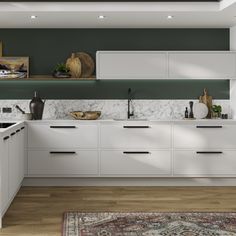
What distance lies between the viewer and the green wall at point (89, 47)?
24.5 feet

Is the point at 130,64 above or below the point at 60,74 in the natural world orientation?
above

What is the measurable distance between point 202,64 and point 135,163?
5.31ft

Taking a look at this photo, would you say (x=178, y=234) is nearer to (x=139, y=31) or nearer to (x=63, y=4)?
(x=63, y=4)

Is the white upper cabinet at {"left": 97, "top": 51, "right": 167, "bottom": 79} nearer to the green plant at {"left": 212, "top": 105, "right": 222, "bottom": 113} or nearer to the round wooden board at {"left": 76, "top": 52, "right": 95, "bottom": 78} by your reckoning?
the round wooden board at {"left": 76, "top": 52, "right": 95, "bottom": 78}

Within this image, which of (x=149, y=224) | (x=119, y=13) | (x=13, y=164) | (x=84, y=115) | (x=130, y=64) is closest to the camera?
(x=149, y=224)

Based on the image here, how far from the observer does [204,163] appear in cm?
695

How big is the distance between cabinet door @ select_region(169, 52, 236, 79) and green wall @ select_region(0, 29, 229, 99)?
33 cm

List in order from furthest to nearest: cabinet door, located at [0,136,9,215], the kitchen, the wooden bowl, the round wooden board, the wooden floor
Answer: the round wooden board
the wooden bowl
the kitchen
the wooden floor
cabinet door, located at [0,136,9,215]

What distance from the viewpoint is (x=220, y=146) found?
22.8ft

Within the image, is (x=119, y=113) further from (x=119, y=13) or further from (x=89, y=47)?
(x=119, y=13)

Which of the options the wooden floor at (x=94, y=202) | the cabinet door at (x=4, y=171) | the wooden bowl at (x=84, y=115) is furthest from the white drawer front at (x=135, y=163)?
the cabinet door at (x=4, y=171)

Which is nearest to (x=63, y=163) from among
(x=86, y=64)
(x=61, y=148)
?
(x=61, y=148)

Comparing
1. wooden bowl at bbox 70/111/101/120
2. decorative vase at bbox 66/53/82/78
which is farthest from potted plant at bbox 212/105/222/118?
decorative vase at bbox 66/53/82/78

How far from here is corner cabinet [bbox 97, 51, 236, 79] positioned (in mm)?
7195
